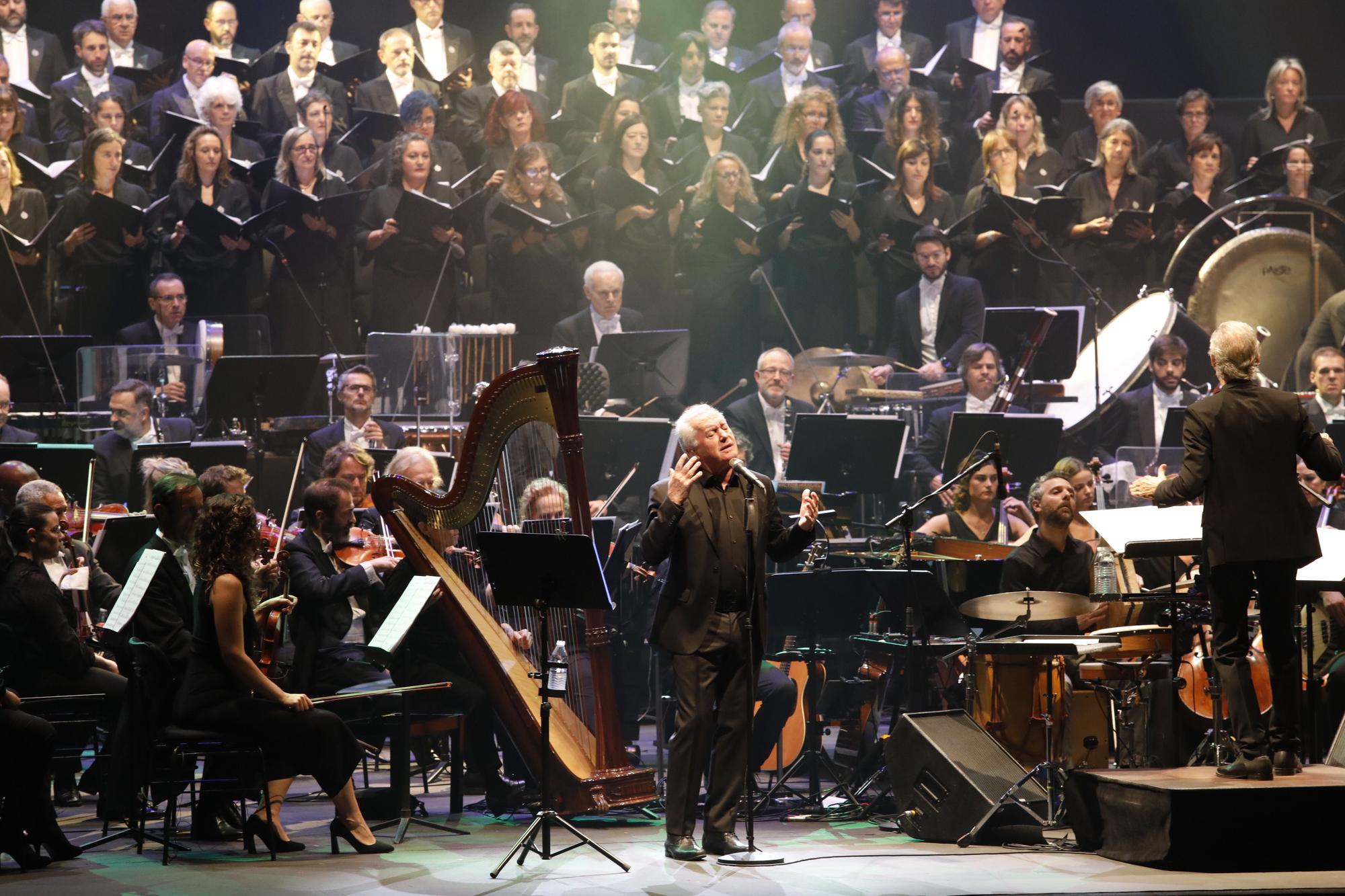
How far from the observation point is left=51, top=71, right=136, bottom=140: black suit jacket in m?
11.4

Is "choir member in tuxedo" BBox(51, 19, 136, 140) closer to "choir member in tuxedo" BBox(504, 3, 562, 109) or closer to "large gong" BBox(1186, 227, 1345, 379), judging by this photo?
"choir member in tuxedo" BBox(504, 3, 562, 109)

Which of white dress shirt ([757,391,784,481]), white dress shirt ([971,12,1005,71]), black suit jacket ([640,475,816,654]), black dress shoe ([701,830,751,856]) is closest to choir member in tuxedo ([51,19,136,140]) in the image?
white dress shirt ([757,391,784,481])

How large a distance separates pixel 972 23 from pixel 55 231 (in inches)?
317

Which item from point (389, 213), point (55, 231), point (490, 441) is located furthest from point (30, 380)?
point (490, 441)

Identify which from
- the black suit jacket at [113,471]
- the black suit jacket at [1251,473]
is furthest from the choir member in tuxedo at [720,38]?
the black suit jacket at [1251,473]

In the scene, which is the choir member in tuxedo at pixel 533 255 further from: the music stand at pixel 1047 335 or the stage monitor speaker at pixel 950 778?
the stage monitor speaker at pixel 950 778

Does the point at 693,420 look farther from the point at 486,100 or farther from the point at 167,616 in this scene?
the point at 486,100

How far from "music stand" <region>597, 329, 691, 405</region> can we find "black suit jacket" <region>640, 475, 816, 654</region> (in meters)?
5.37

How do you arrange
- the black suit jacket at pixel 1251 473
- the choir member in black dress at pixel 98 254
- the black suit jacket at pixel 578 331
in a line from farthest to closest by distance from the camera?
1. the black suit jacket at pixel 578 331
2. the choir member in black dress at pixel 98 254
3. the black suit jacket at pixel 1251 473

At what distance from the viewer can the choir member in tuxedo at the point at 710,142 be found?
1234 centimetres

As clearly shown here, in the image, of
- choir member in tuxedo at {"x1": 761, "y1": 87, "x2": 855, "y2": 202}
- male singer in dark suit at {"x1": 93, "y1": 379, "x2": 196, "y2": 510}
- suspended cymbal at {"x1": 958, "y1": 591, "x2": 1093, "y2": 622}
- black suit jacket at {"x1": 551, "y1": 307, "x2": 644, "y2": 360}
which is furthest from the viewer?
choir member in tuxedo at {"x1": 761, "y1": 87, "x2": 855, "y2": 202}

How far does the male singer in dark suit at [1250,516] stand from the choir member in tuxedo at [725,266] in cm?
745

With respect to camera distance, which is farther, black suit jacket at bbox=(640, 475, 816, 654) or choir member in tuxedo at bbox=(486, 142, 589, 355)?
choir member in tuxedo at bbox=(486, 142, 589, 355)

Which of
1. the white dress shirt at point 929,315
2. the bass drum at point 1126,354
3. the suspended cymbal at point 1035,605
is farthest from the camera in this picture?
the white dress shirt at point 929,315
